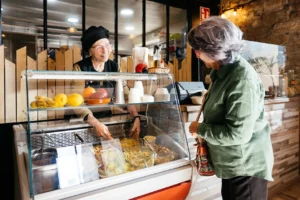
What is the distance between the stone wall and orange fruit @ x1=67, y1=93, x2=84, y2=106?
3.63 m

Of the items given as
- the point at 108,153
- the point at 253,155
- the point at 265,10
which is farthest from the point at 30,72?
the point at 265,10

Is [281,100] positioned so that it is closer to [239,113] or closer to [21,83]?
[239,113]

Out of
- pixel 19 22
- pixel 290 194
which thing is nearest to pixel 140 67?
pixel 290 194

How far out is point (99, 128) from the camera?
162 centimetres

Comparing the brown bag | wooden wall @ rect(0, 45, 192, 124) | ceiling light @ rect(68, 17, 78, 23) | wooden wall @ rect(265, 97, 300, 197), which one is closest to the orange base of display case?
the brown bag

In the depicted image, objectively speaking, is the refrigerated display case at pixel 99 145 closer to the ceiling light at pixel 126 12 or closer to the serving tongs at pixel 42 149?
the serving tongs at pixel 42 149

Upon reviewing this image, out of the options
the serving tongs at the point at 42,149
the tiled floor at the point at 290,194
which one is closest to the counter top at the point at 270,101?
→ the serving tongs at the point at 42,149

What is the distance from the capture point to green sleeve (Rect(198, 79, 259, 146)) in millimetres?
1188

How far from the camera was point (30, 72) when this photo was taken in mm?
1219

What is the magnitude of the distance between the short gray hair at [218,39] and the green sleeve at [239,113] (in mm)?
184

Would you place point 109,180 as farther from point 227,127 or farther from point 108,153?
point 227,127

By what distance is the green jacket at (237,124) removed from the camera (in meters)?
1.20

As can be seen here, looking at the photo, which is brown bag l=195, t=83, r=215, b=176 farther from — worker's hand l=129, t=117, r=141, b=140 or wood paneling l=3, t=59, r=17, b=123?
wood paneling l=3, t=59, r=17, b=123

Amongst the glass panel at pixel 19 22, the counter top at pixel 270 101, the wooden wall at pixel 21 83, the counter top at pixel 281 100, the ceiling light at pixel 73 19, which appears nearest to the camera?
the wooden wall at pixel 21 83
